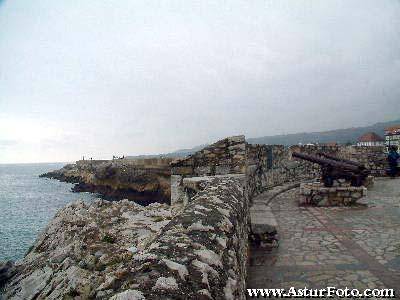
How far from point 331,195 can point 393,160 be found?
8.70 metres

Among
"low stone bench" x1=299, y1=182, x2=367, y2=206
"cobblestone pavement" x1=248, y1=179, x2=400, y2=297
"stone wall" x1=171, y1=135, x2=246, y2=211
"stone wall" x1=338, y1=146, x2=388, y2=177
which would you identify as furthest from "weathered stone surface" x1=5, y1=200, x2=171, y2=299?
"stone wall" x1=338, y1=146, x2=388, y2=177

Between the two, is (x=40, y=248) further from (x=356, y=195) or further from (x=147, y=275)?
(x=356, y=195)

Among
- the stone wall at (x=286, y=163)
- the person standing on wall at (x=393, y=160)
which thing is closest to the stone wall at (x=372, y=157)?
the stone wall at (x=286, y=163)

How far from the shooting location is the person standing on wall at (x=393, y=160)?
14269mm

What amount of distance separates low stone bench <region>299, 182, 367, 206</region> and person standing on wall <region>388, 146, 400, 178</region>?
7.88 metres

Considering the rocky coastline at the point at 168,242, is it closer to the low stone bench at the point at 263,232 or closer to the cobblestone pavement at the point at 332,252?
the low stone bench at the point at 263,232

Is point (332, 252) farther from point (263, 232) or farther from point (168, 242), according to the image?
point (168, 242)

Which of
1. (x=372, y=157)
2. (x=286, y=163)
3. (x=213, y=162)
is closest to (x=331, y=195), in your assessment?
(x=213, y=162)

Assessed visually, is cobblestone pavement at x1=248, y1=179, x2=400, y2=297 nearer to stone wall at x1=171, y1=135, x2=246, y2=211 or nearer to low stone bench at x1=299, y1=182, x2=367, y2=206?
low stone bench at x1=299, y1=182, x2=367, y2=206

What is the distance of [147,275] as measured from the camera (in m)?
1.46

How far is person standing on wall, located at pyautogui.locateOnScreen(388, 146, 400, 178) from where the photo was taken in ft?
46.8

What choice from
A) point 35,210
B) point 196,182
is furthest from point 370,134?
point 196,182

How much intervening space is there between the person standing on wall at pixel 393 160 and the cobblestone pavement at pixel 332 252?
27.8 feet

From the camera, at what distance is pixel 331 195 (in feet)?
26.6
